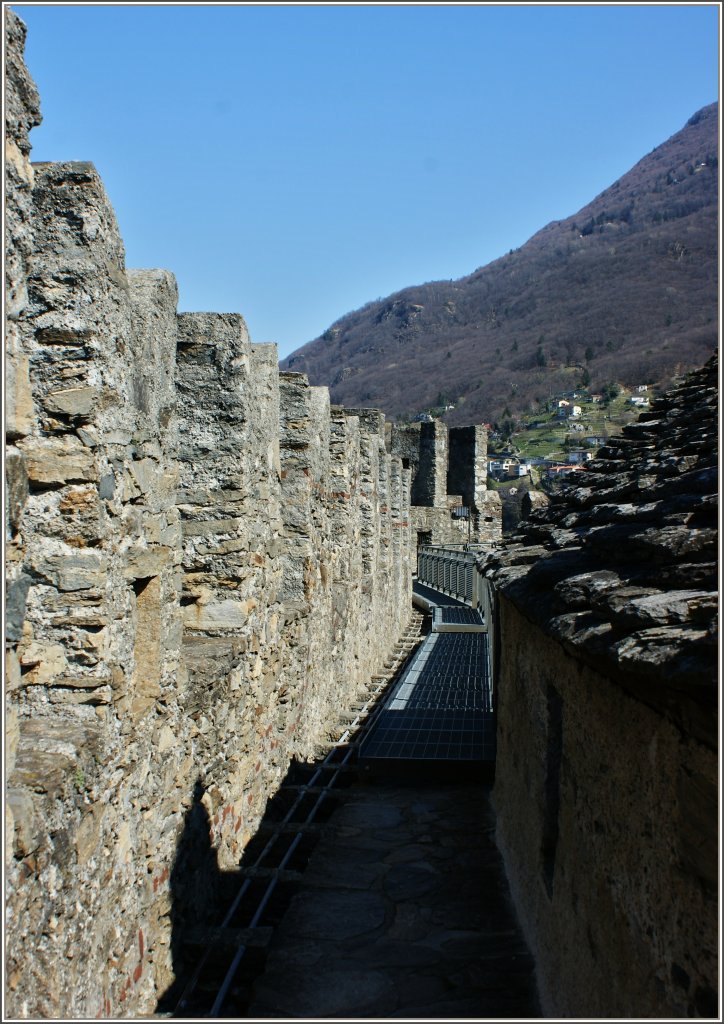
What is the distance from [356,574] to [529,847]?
6014mm

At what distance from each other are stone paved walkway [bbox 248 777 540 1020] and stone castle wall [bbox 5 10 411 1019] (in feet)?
1.95

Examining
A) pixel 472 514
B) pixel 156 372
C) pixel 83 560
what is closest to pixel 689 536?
pixel 83 560

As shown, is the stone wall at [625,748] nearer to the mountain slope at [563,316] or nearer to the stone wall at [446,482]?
the stone wall at [446,482]

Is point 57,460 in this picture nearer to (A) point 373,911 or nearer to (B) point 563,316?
(A) point 373,911

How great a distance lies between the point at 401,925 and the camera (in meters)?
5.45

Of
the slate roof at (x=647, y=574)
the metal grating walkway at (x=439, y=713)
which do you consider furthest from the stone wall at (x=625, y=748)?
the metal grating walkway at (x=439, y=713)

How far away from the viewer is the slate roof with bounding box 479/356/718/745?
94.0 inches

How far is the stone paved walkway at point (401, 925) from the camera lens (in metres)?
4.56

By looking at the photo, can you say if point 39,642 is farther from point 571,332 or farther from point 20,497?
point 571,332

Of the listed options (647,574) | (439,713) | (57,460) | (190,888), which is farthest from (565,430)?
(57,460)

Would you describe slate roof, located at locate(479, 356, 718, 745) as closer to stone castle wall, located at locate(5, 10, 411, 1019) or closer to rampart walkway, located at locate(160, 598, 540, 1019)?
stone castle wall, located at locate(5, 10, 411, 1019)

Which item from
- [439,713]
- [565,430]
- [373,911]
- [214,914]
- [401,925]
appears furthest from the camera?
[565,430]

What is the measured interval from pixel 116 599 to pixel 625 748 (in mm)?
1929

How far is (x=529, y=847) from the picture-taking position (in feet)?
17.1
